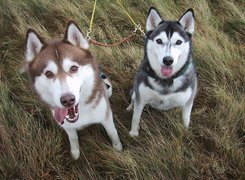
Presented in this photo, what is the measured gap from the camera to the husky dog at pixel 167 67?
2.60 m

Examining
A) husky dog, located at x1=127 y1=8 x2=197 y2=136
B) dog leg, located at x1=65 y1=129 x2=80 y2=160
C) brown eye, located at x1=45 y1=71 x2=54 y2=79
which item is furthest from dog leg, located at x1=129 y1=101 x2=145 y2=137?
brown eye, located at x1=45 y1=71 x2=54 y2=79

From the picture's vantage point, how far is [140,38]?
4062 mm

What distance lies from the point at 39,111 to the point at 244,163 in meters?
1.81

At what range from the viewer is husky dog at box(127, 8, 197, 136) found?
2.60 metres

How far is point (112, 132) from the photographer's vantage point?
2891 mm

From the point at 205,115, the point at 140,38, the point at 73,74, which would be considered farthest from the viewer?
the point at 140,38

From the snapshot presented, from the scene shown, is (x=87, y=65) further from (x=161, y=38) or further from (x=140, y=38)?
(x=140, y=38)

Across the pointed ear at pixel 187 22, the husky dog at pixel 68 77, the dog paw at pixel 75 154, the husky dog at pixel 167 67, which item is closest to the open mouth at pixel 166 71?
the husky dog at pixel 167 67

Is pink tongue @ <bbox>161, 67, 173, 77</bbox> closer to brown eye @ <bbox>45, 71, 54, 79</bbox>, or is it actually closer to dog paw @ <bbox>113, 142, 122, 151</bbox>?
dog paw @ <bbox>113, 142, 122, 151</bbox>

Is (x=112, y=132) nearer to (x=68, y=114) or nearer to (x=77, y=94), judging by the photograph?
(x=68, y=114)

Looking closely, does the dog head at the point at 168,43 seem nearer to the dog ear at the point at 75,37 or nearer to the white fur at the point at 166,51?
the white fur at the point at 166,51

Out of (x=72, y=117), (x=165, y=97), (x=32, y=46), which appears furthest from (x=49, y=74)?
(x=165, y=97)

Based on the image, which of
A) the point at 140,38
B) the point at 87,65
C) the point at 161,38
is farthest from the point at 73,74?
the point at 140,38

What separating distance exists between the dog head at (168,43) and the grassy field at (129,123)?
52cm
